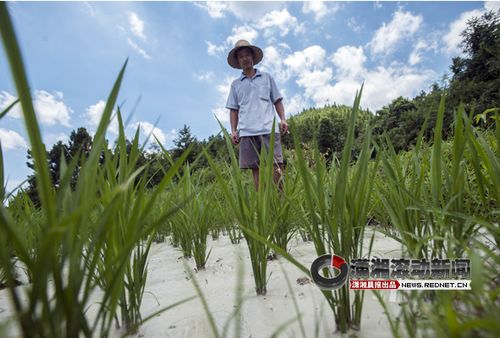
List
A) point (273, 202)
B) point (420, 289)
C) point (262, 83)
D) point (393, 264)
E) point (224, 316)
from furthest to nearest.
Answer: point (262, 83), point (273, 202), point (224, 316), point (393, 264), point (420, 289)

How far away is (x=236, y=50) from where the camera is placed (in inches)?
116

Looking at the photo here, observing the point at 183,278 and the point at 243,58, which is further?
the point at 243,58

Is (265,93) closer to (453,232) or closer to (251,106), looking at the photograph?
Result: (251,106)

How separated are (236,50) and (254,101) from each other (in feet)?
2.16

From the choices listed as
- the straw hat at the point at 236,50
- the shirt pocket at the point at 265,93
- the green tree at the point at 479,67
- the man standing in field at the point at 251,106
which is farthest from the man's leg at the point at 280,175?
the green tree at the point at 479,67

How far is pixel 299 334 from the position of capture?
60cm

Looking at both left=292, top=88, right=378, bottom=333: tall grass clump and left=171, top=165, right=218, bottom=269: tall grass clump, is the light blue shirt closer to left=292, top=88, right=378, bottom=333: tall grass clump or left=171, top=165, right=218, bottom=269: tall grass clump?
left=171, top=165, right=218, bottom=269: tall grass clump

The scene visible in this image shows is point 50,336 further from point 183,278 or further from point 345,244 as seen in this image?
point 183,278

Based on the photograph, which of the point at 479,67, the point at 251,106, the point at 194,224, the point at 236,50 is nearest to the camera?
the point at 194,224

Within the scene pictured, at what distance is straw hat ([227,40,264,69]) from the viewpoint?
285 centimetres

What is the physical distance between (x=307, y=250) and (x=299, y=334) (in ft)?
2.52

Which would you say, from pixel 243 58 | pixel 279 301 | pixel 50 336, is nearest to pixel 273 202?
pixel 279 301

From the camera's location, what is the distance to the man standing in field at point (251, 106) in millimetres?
2650

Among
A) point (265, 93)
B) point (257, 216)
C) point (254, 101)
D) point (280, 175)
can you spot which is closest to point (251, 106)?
point (254, 101)
